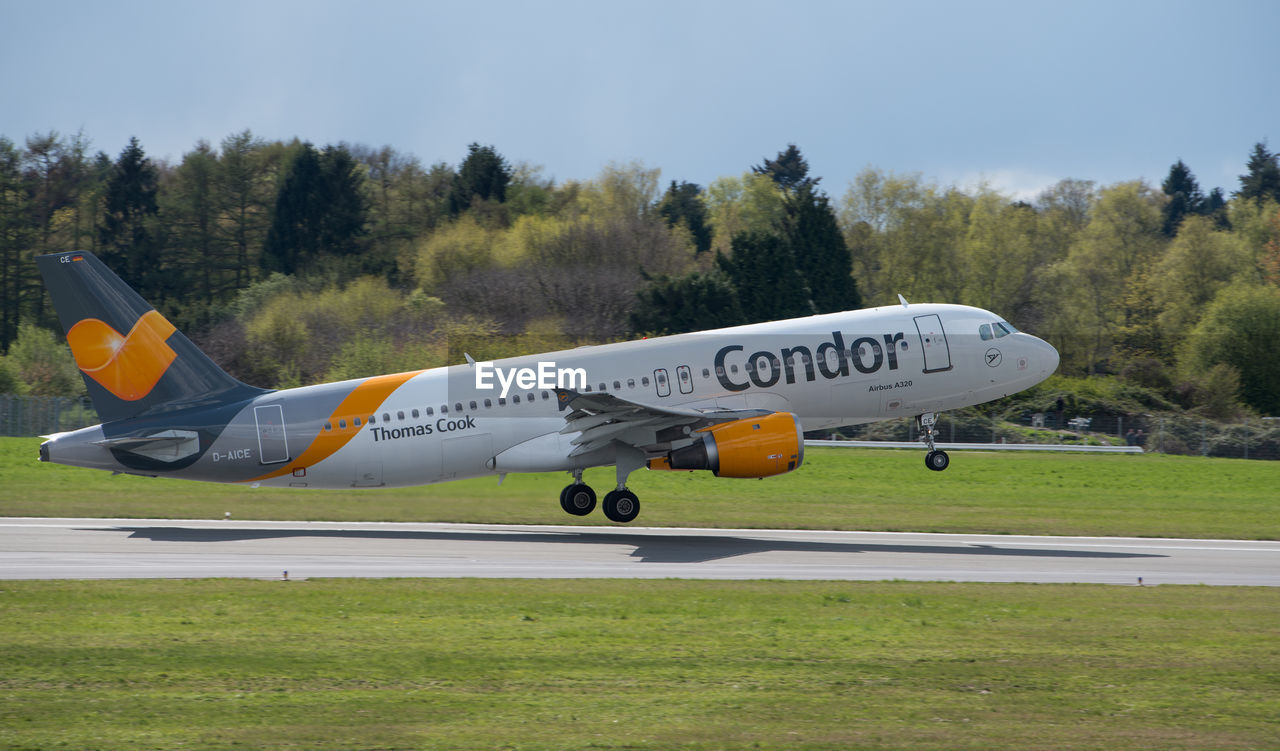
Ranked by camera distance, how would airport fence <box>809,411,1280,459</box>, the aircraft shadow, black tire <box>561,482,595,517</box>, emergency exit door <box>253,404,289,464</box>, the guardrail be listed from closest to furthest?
the aircraft shadow < emergency exit door <box>253,404,289,464</box> < black tire <box>561,482,595,517</box> < the guardrail < airport fence <box>809,411,1280,459</box>

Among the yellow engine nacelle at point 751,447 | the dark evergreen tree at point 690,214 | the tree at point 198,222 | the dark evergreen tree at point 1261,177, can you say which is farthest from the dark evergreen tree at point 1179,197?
the yellow engine nacelle at point 751,447

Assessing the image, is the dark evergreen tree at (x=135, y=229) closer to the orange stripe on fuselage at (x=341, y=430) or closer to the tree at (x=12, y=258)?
the tree at (x=12, y=258)

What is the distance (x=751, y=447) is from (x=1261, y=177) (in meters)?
136

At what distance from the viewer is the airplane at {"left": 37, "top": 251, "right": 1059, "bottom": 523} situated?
3019 centimetres

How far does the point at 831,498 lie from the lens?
3878cm

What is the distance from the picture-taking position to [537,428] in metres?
31.3

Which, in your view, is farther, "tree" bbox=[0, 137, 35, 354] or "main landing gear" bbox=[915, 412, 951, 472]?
"tree" bbox=[0, 137, 35, 354]

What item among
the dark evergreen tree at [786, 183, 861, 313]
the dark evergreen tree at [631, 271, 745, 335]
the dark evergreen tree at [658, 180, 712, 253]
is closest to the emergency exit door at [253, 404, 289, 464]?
the dark evergreen tree at [631, 271, 745, 335]

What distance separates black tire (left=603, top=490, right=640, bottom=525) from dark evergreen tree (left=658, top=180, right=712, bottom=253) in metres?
85.9

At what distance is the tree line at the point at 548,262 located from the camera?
239 ft

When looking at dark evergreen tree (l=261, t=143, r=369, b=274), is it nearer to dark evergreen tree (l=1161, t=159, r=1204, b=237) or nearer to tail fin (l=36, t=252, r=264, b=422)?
tail fin (l=36, t=252, r=264, b=422)

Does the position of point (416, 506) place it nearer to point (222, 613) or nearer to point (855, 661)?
point (222, 613)

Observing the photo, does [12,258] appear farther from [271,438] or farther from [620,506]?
[620,506]

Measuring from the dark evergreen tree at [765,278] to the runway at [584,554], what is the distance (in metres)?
45.4
